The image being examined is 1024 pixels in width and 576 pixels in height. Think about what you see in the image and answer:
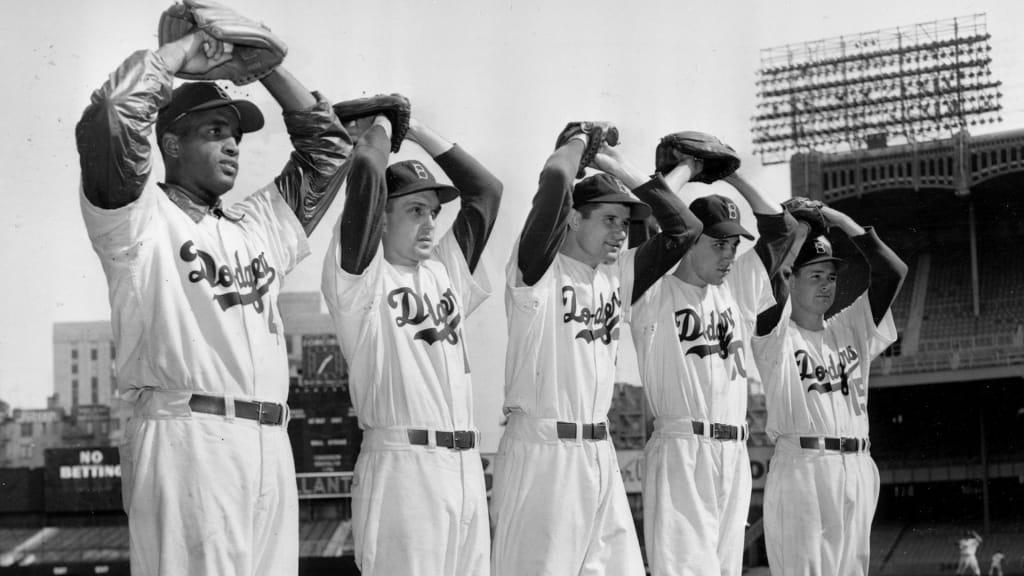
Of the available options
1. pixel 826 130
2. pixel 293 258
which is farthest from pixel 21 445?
pixel 293 258

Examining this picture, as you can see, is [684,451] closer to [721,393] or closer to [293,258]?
[721,393]

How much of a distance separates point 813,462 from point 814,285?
1.12 meters

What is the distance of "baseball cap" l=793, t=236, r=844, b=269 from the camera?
8.91 m

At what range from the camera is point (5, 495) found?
27.1 metres

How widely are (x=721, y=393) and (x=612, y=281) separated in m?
0.94

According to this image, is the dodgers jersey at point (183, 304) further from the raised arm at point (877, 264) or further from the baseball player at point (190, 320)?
the raised arm at point (877, 264)

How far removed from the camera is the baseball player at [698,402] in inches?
283

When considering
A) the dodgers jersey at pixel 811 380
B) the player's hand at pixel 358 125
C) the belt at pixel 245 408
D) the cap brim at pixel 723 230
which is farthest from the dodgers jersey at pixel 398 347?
the dodgers jersey at pixel 811 380

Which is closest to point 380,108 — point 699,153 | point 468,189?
point 468,189

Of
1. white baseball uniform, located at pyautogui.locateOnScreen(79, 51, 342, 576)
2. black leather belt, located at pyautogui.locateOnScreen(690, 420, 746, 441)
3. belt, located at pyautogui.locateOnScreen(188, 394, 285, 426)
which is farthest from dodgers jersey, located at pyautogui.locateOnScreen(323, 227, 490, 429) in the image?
black leather belt, located at pyautogui.locateOnScreen(690, 420, 746, 441)

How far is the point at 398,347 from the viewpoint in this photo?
5.88 metres

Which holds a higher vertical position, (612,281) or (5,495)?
(612,281)

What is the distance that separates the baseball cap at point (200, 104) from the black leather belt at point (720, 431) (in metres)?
3.08

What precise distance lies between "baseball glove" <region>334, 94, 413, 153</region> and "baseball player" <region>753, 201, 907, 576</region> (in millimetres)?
3226
